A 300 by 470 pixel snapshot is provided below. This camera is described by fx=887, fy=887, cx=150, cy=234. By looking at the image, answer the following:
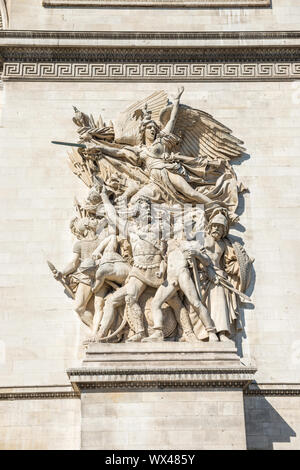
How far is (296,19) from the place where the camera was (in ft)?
53.1

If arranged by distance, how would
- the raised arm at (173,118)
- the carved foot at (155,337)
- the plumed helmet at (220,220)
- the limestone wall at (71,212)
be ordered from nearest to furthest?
the carved foot at (155,337) < the limestone wall at (71,212) < the plumed helmet at (220,220) < the raised arm at (173,118)

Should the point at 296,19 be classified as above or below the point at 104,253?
above

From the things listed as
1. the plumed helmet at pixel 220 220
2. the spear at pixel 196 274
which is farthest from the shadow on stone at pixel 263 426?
the plumed helmet at pixel 220 220

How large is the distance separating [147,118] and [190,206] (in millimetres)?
1694

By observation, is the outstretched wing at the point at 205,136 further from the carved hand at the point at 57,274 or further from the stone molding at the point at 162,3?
the carved hand at the point at 57,274

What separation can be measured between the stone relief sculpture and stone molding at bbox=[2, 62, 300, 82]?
69 cm

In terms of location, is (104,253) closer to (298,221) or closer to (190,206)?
(190,206)

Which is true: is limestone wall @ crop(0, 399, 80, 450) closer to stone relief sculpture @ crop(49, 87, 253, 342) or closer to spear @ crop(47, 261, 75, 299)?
stone relief sculpture @ crop(49, 87, 253, 342)

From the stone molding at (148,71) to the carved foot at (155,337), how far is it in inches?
189

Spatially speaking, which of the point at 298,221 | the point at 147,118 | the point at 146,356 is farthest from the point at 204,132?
the point at 146,356

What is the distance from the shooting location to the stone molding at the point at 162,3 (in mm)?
16156

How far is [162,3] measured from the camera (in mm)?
16234

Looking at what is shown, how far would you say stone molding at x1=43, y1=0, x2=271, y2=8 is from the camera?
53.0 ft

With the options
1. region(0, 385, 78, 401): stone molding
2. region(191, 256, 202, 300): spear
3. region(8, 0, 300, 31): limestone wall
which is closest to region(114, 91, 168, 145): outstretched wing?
region(8, 0, 300, 31): limestone wall
